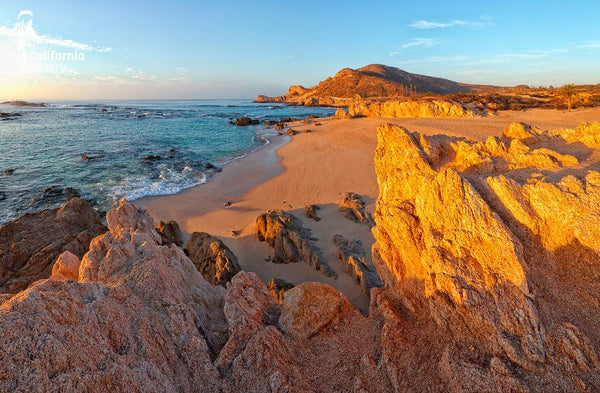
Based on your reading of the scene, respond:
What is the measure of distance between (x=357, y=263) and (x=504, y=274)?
20.8ft

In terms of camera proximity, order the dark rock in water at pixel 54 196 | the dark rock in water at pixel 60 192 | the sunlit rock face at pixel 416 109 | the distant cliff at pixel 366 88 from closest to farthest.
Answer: the dark rock in water at pixel 54 196
the dark rock in water at pixel 60 192
the sunlit rock face at pixel 416 109
the distant cliff at pixel 366 88

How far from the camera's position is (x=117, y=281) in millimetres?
5754

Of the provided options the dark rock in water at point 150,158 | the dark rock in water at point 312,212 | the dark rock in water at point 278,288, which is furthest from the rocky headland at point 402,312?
the dark rock in water at point 150,158

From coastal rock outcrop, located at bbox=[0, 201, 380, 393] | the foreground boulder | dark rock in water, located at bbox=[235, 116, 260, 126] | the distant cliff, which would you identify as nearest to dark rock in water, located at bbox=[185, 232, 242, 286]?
coastal rock outcrop, located at bbox=[0, 201, 380, 393]

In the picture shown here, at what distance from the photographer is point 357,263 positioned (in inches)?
404

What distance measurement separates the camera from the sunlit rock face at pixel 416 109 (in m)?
45.2

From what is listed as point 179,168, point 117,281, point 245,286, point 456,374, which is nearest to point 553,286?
point 456,374

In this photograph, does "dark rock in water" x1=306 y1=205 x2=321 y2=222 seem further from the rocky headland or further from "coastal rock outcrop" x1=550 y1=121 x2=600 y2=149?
"coastal rock outcrop" x1=550 y1=121 x2=600 y2=149

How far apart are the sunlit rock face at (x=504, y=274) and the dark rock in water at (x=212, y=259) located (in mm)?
5898

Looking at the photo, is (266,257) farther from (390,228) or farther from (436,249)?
(436,249)

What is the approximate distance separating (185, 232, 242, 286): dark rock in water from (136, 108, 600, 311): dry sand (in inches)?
57.3

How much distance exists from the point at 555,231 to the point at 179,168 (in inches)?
1165

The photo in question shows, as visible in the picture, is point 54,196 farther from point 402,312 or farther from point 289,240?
point 402,312

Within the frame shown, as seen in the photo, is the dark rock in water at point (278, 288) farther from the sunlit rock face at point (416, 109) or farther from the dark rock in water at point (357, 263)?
the sunlit rock face at point (416, 109)
